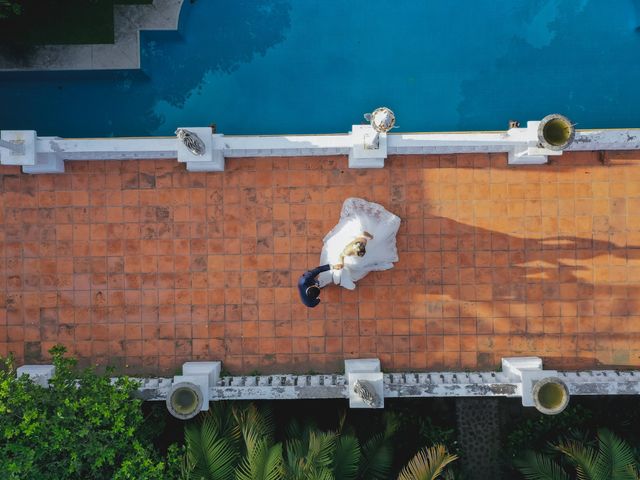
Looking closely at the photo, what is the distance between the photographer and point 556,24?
919 centimetres

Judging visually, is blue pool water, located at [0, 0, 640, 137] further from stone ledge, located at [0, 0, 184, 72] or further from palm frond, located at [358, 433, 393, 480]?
palm frond, located at [358, 433, 393, 480]

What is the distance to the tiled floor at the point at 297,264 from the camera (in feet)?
25.7

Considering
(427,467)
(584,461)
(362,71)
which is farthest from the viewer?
(362,71)

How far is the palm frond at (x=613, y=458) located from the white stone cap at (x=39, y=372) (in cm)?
821

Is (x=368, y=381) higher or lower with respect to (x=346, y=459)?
higher

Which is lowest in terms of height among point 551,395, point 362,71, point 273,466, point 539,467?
point 539,467

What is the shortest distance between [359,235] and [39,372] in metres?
5.24

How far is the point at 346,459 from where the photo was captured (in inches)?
280

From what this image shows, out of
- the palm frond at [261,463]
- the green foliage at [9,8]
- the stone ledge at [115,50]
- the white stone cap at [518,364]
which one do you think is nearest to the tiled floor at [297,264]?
the white stone cap at [518,364]

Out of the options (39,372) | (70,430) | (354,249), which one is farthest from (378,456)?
(39,372)

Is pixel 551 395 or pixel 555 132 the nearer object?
pixel 555 132

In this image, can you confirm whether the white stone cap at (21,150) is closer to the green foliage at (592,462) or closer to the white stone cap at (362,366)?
the white stone cap at (362,366)

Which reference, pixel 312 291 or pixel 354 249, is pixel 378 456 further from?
pixel 354 249

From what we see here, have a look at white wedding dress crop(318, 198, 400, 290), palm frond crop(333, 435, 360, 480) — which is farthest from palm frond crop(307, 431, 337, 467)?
white wedding dress crop(318, 198, 400, 290)
